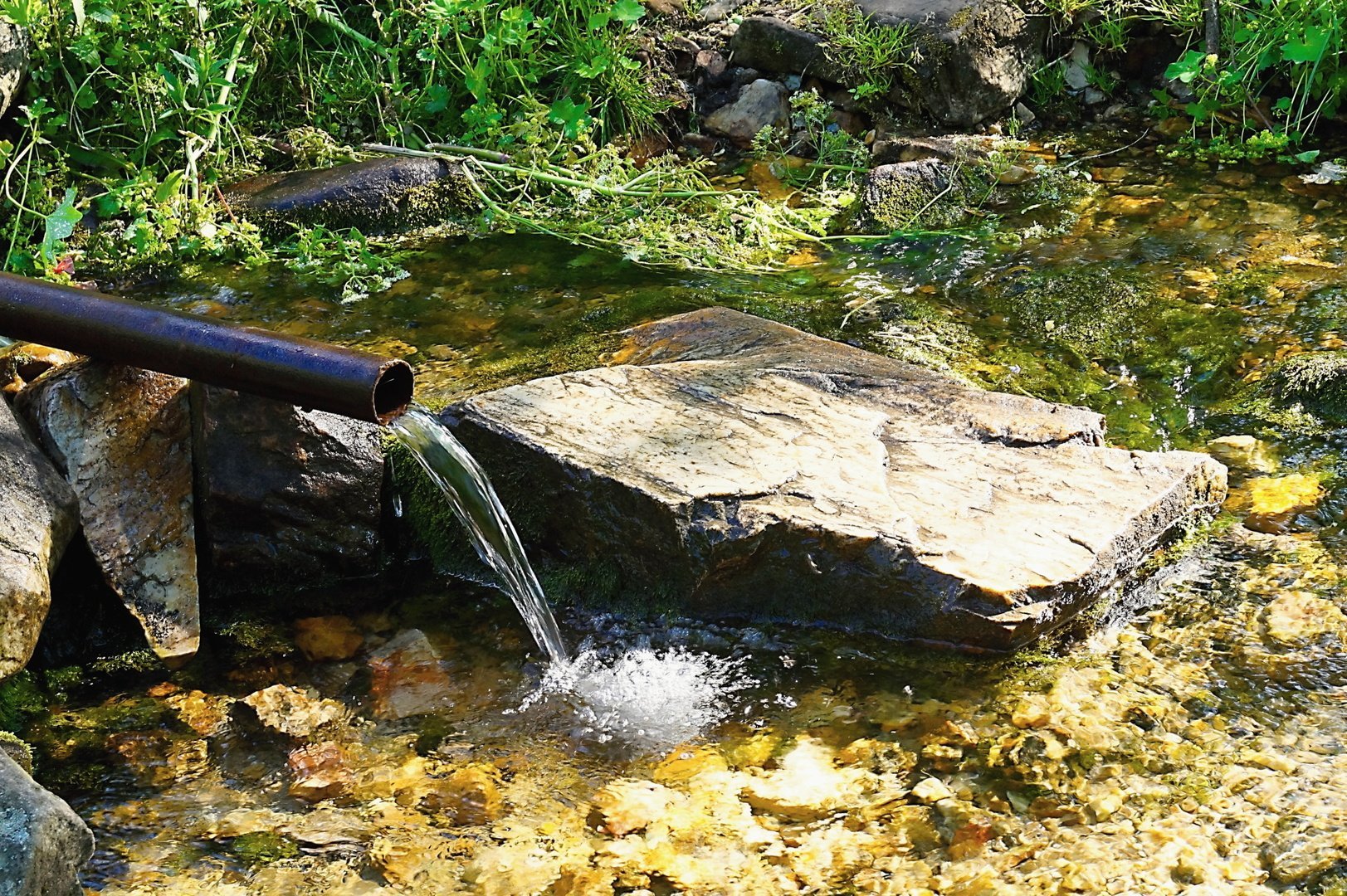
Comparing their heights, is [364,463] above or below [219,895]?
above

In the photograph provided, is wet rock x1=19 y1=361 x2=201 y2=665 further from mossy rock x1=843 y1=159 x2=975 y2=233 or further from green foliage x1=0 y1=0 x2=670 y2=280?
mossy rock x1=843 y1=159 x2=975 y2=233

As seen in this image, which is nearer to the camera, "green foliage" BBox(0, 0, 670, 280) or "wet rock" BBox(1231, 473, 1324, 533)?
"wet rock" BBox(1231, 473, 1324, 533)

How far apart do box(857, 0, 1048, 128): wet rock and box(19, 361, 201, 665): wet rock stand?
429 centimetres

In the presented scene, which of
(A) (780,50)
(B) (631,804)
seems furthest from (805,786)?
(A) (780,50)

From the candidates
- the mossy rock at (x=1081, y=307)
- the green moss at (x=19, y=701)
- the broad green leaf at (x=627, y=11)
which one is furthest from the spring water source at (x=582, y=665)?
the broad green leaf at (x=627, y=11)

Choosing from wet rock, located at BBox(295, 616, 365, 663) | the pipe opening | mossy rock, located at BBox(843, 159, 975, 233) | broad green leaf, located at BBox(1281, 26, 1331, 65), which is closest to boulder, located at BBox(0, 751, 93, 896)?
wet rock, located at BBox(295, 616, 365, 663)

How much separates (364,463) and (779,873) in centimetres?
167

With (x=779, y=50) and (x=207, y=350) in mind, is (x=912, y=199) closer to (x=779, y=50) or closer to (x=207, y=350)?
(x=779, y=50)

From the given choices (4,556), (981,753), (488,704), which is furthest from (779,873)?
(4,556)

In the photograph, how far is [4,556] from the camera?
9.50 ft

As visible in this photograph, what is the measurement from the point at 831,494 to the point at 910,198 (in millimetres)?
2842

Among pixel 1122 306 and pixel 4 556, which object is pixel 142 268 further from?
pixel 1122 306

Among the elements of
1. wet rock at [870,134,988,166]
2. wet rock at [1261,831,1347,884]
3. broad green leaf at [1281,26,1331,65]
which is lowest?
A: wet rock at [1261,831,1347,884]

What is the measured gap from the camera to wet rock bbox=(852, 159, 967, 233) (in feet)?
18.4
